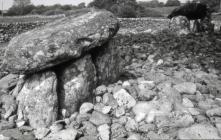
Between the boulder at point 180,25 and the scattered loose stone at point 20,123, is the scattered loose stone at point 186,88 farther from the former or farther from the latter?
the boulder at point 180,25

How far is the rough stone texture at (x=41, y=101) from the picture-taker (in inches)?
171

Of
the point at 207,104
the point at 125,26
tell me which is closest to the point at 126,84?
the point at 207,104

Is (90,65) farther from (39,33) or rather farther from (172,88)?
(172,88)

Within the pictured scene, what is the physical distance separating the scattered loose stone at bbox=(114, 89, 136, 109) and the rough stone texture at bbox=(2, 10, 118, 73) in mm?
1034

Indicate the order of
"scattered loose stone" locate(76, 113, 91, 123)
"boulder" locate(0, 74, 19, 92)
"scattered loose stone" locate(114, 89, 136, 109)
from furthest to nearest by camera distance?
1. "boulder" locate(0, 74, 19, 92)
2. "scattered loose stone" locate(114, 89, 136, 109)
3. "scattered loose stone" locate(76, 113, 91, 123)

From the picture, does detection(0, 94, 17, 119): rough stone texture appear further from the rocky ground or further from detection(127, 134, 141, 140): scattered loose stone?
detection(127, 134, 141, 140): scattered loose stone

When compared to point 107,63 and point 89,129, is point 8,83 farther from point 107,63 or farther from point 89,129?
point 89,129

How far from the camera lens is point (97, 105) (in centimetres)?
472

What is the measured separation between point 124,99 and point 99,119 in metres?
0.67

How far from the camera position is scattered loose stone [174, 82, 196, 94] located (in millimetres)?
4855

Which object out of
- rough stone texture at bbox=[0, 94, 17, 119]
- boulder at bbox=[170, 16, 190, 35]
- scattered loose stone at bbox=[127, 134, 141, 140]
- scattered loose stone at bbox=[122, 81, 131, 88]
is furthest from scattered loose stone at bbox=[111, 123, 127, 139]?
boulder at bbox=[170, 16, 190, 35]

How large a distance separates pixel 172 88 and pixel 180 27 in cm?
896

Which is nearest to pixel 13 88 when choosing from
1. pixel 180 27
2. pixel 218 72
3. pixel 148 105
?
pixel 148 105

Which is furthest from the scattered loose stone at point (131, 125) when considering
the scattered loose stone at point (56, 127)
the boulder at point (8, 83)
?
the boulder at point (8, 83)
